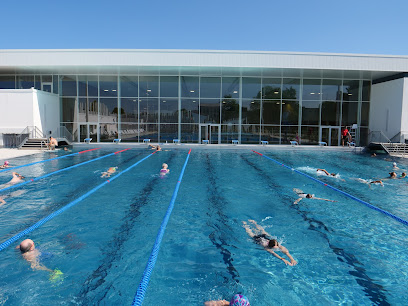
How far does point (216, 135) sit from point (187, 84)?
4.31 metres

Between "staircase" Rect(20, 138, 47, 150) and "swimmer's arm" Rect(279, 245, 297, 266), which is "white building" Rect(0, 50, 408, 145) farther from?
"swimmer's arm" Rect(279, 245, 297, 266)

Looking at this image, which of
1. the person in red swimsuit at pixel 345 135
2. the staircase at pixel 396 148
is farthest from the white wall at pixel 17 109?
the staircase at pixel 396 148

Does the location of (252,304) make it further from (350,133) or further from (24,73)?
(24,73)

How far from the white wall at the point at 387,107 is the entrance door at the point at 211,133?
11028 millimetres

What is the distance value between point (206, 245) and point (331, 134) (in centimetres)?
1880

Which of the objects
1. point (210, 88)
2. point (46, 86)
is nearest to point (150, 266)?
point (210, 88)

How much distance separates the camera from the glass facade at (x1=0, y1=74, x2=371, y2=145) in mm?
20141

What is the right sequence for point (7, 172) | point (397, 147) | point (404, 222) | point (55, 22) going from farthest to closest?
point (55, 22) → point (397, 147) → point (7, 172) → point (404, 222)

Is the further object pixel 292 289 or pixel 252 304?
pixel 292 289

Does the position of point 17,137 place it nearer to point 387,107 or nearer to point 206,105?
point 206,105

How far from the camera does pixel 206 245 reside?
167 inches

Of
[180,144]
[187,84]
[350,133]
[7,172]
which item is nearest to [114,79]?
[187,84]

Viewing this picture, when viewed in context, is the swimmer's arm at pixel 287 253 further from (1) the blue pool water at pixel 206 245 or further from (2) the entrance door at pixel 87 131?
(2) the entrance door at pixel 87 131

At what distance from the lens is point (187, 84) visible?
2022 centimetres
